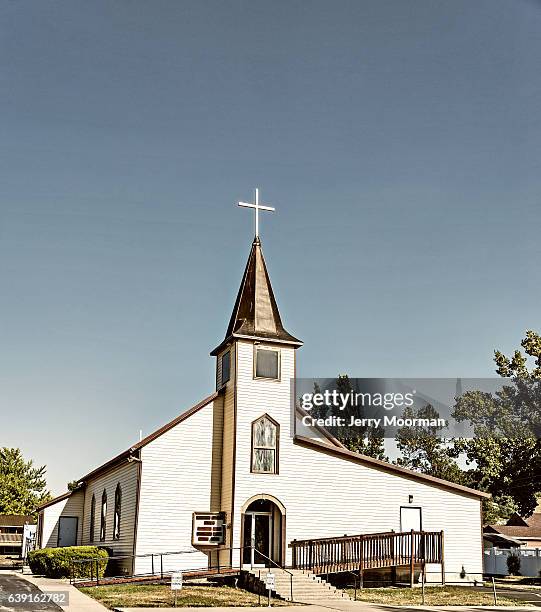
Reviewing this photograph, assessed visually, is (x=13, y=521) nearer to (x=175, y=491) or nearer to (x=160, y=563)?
(x=175, y=491)

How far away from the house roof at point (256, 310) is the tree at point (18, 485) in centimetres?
4530

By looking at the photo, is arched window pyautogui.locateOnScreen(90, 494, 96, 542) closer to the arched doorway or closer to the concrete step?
Result: the arched doorway

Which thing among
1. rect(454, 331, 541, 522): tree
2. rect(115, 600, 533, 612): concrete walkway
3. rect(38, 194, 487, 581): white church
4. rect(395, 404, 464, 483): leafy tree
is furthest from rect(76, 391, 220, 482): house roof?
rect(395, 404, 464, 483): leafy tree

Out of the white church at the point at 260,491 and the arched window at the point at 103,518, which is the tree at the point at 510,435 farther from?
the arched window at the point at 103,518

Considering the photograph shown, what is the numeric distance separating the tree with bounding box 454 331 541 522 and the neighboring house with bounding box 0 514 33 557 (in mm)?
32280

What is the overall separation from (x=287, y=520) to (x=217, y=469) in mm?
3251

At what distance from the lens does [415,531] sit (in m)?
29.2

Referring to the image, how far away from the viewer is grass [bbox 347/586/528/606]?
23847 mm

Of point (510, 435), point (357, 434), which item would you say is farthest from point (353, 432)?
point (510, 435)

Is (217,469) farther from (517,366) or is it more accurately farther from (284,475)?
(517,366)

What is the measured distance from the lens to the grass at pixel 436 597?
78.2 ft

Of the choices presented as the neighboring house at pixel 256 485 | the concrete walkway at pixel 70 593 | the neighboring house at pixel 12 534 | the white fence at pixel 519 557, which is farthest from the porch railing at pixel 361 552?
the neighboring house at pixel 12 534

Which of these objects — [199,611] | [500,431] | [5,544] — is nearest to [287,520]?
[199,611]

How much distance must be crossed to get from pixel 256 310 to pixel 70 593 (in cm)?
1323
